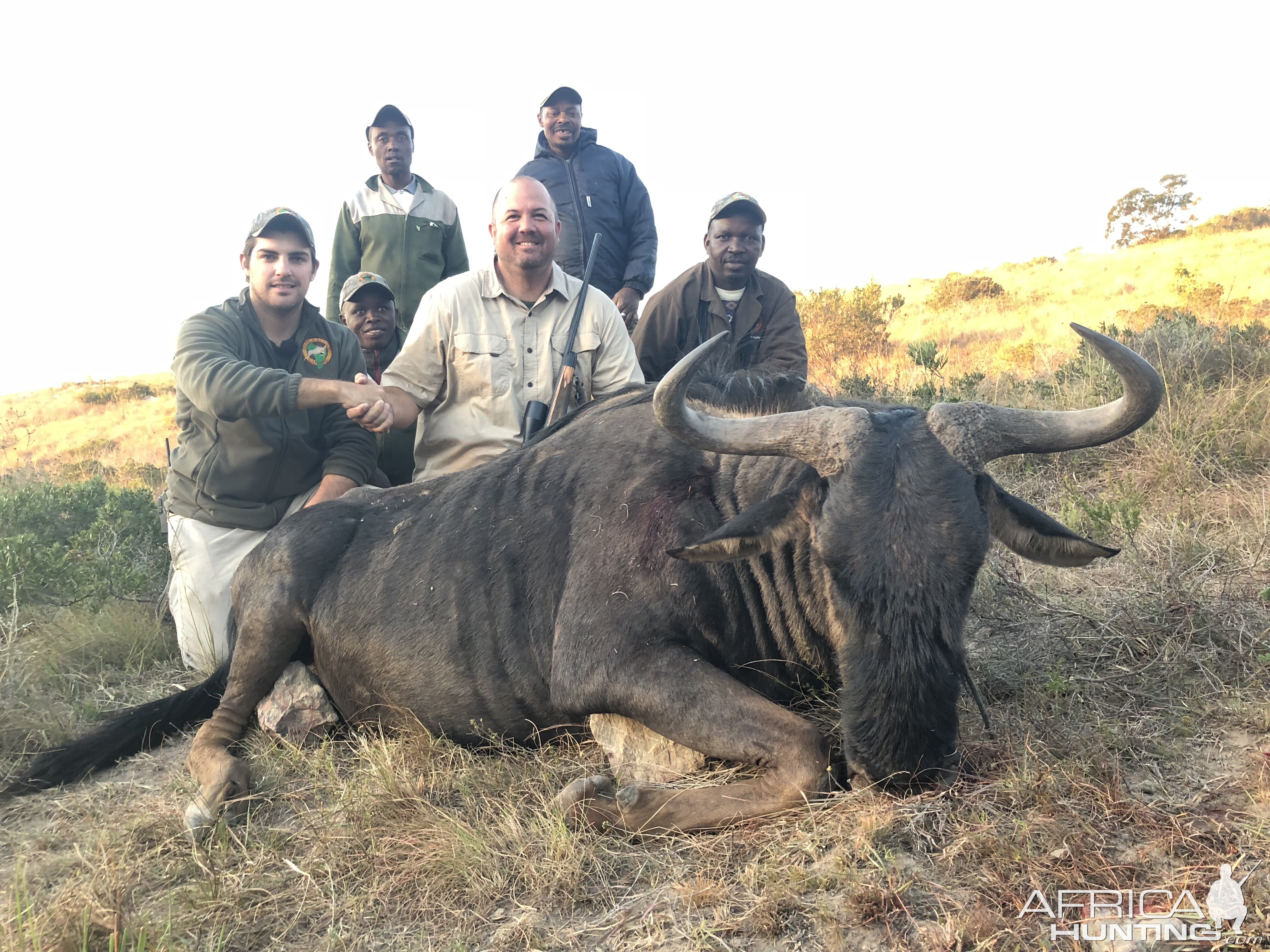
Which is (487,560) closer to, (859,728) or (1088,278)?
(859,728)

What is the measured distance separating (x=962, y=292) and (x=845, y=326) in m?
7.98

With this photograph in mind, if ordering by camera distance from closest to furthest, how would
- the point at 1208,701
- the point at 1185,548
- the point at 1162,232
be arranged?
the point at 1208,701, the point at 1185,548, the point at 1162,232

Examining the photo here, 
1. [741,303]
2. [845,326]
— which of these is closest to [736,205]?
[741,303]

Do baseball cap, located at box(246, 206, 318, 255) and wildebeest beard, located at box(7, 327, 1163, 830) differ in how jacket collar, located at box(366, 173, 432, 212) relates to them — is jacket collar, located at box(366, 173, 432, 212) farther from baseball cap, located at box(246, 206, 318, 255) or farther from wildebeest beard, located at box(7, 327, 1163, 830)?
wildebeest beard, located at box(7, 327, 1163, 830)

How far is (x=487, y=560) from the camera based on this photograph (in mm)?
3910

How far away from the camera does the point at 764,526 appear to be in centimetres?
297

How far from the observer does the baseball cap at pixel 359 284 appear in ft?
22.1

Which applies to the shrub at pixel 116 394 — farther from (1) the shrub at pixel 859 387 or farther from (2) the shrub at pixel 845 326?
(1) the shrub at pixel 859 387

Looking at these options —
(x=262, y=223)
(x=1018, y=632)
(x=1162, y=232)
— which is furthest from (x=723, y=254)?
(x=1162, y=232)

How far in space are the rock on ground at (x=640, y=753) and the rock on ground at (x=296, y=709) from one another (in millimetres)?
1491

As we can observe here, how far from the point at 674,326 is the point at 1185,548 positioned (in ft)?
12.9

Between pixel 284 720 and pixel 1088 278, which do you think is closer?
pixel 284 720

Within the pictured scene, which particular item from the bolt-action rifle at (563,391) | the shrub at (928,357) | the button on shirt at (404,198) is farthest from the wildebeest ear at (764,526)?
the shrub at (928,357)

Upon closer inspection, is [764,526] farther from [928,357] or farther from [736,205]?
[928,357]
